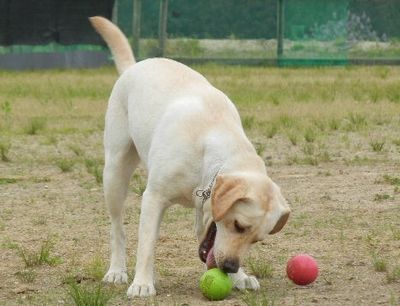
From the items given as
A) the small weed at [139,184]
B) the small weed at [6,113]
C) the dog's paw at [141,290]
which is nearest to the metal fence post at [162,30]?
the small weed at [6,113]

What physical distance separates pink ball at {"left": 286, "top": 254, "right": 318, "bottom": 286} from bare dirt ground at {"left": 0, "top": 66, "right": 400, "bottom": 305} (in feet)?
0.17

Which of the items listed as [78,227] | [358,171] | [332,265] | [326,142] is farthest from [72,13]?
[332,265]

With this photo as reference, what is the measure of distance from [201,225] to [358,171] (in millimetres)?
4951

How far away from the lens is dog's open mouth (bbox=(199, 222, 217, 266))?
6527 mm

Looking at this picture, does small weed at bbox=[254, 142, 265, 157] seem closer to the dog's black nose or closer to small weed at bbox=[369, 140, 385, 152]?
small weed at bbox=[369, 140, 385, 152]

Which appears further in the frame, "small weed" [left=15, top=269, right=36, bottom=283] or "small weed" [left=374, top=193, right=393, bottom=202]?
"small weed" [left=374, top=193, right=393, bottom=202]

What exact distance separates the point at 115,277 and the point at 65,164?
5.05 metres

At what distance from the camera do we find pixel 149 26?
29.5 meters

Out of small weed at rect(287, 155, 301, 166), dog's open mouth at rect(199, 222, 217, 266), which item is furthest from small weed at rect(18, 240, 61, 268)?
small weed at rect(287, 155, 301, 166)

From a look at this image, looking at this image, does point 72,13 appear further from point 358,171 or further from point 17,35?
point 358,171

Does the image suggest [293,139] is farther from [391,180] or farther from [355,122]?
[391,180]

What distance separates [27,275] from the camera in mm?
7414

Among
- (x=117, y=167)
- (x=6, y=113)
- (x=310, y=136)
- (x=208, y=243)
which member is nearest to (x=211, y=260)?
(x=208, y=243)

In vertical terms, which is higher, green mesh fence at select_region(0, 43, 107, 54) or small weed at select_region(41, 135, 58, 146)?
small weed at select_region(41, 135, 58, 146)
